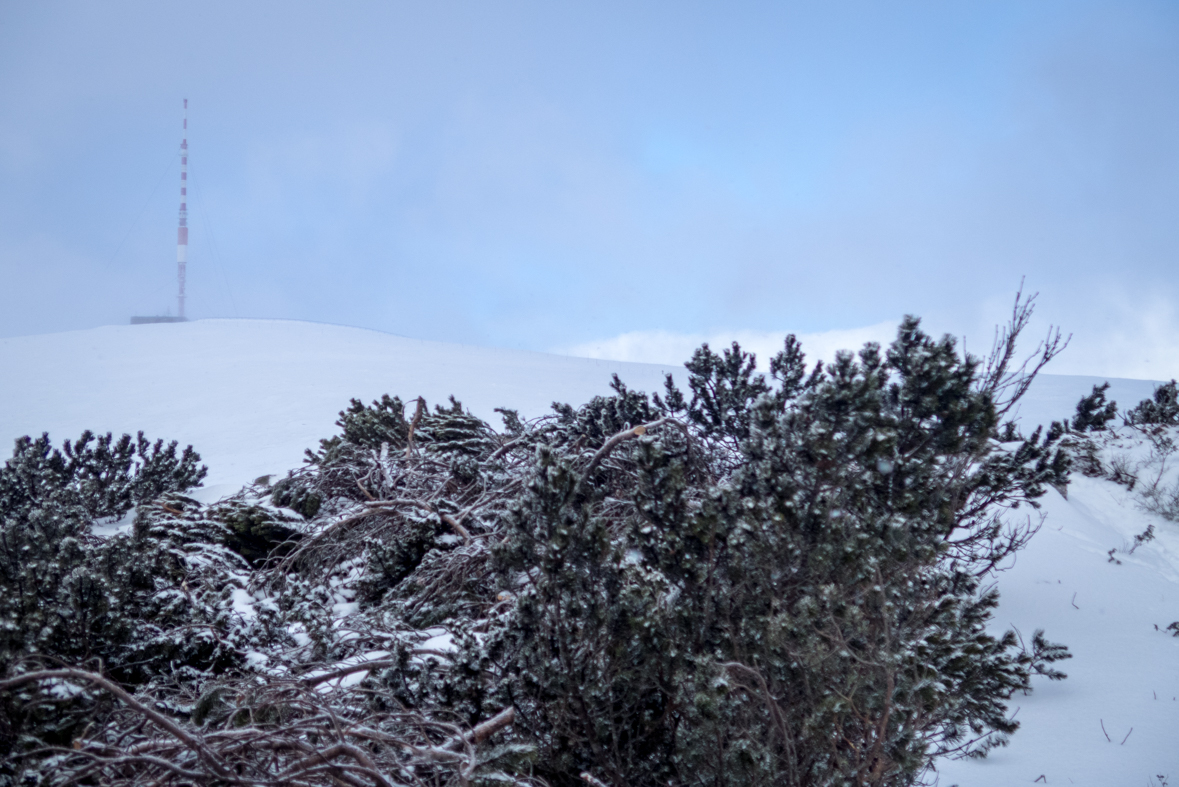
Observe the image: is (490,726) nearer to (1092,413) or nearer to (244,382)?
(1092,413)

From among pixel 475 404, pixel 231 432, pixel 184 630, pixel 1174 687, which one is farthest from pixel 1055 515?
pixel 231 432

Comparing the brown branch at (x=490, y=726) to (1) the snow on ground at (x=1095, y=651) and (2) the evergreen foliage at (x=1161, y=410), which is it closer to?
(1) the snow on ground at (x=1095, y=651)

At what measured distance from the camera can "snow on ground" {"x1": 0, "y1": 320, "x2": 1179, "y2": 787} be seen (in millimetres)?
3906

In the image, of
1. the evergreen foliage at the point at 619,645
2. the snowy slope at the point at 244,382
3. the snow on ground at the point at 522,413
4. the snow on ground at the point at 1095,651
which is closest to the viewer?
the evergreen foliage at the point at 619,645

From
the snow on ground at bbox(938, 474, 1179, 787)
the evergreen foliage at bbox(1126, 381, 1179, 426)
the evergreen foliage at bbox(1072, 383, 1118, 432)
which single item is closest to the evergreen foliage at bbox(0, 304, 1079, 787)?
the snow on ground at bbox(938, 474, 1179, 787)

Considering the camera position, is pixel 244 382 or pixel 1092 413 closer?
pixel 1092 413

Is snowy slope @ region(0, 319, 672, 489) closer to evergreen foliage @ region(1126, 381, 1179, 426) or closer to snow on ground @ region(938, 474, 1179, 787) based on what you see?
snow on ground @ region(938, 474, 1179, 787)

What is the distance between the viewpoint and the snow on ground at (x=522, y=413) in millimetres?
3906

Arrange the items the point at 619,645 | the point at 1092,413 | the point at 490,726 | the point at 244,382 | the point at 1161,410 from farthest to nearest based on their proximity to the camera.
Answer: the point at 244,382, the point at 1161,410, the point at 1092,413, the point at 619,645, the point at 490,726

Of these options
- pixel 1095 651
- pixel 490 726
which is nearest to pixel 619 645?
pixel 490 726

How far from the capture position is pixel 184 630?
298 centimetres

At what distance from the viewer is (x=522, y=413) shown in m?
15.4

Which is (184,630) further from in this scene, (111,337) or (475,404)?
(111,337)

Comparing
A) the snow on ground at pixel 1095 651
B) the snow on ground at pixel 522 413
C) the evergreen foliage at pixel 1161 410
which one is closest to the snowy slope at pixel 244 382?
Result: the snow on ground at pixel 522 413
